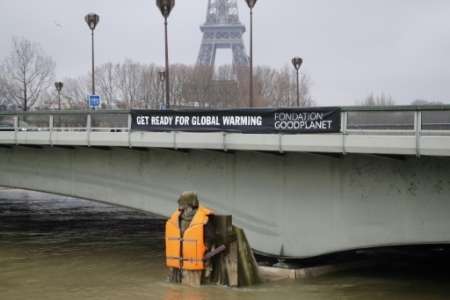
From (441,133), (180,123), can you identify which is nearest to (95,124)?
(180,123)

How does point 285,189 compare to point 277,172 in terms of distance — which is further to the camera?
point 277,172

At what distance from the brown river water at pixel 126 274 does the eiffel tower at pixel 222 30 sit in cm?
10818

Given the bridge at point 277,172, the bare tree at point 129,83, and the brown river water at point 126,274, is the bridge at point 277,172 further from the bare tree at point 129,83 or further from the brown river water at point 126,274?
the bare tree at point 129,83

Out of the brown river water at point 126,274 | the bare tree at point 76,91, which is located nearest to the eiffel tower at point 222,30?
the bare tree at point 76,91

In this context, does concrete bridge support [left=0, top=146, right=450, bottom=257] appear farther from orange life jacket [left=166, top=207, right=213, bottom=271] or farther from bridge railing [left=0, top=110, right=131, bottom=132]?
orange life jacket [left=166, top=207, right=213, bottom=271]

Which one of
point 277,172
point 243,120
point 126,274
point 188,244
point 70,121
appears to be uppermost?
point 70,121

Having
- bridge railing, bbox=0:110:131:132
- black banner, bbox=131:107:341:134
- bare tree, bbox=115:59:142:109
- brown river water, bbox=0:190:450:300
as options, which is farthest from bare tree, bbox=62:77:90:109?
black banner, bbox=131:107:341:134

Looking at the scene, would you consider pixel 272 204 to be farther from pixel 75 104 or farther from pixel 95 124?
pixel 75 104

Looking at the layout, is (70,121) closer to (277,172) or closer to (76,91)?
(277,172)

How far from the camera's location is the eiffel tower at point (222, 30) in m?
141

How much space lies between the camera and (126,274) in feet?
Answer: 66.2

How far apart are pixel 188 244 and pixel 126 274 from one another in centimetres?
415

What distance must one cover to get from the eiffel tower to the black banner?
115 meters

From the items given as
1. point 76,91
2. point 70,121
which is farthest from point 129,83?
point 70,121
